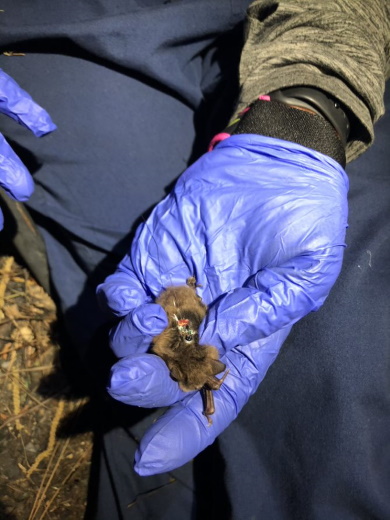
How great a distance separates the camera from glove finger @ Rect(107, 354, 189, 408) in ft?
4.66

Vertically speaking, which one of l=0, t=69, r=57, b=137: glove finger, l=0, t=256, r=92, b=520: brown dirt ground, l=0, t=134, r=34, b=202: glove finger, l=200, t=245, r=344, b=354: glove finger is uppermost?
l=0, t=69, r=57, b=137: glove finger

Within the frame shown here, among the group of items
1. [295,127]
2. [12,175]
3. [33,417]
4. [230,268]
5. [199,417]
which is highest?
[295,127]

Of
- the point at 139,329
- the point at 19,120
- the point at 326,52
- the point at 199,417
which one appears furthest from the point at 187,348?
the point at 326,52

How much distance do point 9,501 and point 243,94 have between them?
2.51 meters

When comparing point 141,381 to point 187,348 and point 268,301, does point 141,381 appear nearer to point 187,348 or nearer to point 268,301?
point 187,348

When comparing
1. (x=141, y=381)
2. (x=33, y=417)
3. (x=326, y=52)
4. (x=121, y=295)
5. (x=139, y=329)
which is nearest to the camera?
(x=141, y=381)

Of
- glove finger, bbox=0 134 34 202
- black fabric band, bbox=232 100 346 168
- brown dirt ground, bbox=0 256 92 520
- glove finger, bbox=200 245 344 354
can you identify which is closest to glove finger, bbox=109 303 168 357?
glove finger, bbox=200 245 344 354

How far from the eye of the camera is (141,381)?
1.44 m

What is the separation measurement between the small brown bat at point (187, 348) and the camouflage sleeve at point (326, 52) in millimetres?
1005

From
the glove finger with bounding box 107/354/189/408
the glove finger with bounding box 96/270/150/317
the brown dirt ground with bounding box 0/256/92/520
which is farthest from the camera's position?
the brown dirt ground with bounding box 0/256/92/520

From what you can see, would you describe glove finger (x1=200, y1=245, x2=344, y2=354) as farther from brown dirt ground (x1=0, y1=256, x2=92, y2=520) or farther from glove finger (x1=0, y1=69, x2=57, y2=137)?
brown dirt ground (x1=0, y1=256, x2=92, y2=520)

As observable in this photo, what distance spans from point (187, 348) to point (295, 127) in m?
1.08

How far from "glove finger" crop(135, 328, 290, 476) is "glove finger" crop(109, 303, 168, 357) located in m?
0.31

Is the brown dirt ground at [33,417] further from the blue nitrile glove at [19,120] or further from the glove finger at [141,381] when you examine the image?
the glove finger at [141,381]
